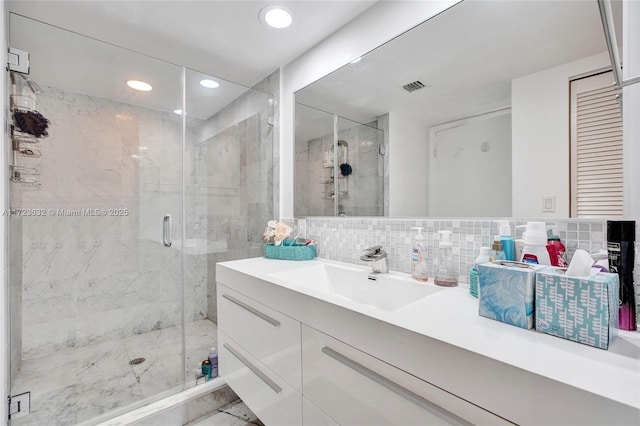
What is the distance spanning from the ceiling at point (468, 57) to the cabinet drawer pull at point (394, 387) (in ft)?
3.07

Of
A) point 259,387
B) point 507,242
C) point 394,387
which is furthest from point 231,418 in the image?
point 507,242

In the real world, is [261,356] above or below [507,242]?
below

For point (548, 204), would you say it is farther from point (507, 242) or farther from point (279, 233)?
point (279, 233)

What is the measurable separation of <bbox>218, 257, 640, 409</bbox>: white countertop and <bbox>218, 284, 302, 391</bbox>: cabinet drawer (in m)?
0.28

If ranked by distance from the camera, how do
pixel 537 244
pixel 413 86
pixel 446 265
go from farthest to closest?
pixel 413 86 → pixel 446 265 → pixel 537 244

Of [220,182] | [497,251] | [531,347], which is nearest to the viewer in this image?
[531,347]

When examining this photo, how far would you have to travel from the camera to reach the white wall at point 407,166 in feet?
3.75

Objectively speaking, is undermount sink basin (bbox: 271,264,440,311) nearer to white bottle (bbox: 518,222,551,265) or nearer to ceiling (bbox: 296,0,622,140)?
white bottle (bbox: 518,222,551,265)

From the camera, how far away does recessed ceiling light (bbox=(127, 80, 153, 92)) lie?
1.67 m

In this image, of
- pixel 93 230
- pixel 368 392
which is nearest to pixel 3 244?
pixel 93 230

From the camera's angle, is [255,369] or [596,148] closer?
[596,148]

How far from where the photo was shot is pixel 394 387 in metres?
0.62

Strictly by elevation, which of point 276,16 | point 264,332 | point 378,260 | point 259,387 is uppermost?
point 276,16

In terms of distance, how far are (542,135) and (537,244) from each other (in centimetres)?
36
